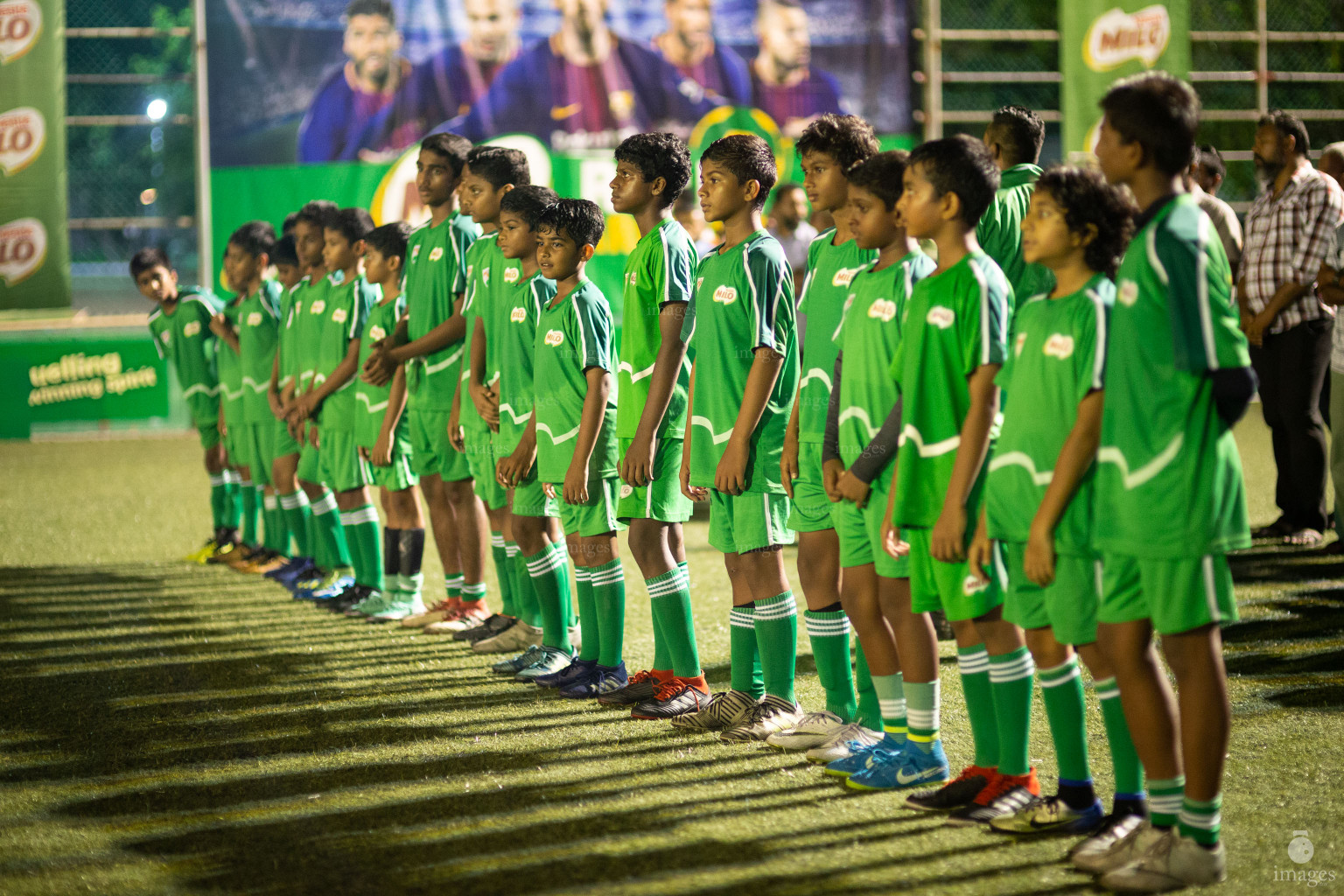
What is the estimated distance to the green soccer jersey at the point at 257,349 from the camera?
23.9 feet

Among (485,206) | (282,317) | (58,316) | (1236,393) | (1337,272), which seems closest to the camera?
(1236,393)

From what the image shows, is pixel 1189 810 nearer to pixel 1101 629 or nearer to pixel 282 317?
pixel 1101 629

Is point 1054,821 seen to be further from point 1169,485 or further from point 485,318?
point 485,318

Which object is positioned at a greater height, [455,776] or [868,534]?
[868,534]

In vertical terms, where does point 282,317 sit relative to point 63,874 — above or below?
above

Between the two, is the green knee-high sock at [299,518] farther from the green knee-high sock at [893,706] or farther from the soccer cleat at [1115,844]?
the soccer cleat at [1115,844]

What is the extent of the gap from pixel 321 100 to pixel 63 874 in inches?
469

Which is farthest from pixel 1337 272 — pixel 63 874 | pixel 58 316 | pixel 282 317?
pixel 58 316

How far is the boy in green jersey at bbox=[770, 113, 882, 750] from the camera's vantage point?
3.82 m

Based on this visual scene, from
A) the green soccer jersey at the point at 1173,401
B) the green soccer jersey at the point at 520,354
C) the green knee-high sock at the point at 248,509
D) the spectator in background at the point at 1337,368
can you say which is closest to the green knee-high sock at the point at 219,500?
the green knee-high sock at the point at 248,509

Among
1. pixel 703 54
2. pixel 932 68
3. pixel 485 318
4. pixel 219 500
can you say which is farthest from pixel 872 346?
pixel 932 68

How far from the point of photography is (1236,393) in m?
2.63

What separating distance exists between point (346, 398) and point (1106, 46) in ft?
36.1

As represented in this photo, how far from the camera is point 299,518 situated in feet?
23.7
